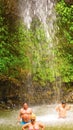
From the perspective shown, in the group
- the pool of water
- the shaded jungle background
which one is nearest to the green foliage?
the shaded jungle background

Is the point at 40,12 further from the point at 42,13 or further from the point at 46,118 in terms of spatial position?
the point at 46,118

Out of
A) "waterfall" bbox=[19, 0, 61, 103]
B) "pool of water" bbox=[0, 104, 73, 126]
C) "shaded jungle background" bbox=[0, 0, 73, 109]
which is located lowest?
"pool of water" bbox=[0, 104, 73, 126]

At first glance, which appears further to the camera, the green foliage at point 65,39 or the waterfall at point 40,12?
the waterfall at point 40,12

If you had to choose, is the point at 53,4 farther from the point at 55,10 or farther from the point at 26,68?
the point at 26,68

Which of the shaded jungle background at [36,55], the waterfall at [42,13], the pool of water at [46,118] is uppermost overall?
the waterfall at [42,13]

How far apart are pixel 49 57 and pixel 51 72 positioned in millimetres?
1064

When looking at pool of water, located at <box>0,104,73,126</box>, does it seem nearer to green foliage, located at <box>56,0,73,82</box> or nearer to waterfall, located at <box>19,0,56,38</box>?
green foliage, located at <box>56,0,73,82</box>

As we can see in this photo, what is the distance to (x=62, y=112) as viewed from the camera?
1825 cm

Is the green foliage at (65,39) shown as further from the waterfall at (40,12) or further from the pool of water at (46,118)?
the pool of water at (46,118)

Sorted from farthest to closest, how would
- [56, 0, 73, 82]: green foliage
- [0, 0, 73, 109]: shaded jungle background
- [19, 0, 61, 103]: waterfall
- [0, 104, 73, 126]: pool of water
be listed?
[19, 0, 61, 103]: waterfall, [56, 0, 73, 82]: green foliage, [0, 0, 73, 109]: shaded jungle background, [0, 104, 73, 126]: pool of water

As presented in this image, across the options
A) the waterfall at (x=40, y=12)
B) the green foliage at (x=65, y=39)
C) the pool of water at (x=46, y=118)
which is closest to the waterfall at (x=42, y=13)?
the waterfall at (x=40, y=12)

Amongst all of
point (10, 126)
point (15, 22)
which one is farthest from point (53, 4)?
point (10, 126)

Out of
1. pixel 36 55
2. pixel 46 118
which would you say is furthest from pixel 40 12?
pixel 46 118

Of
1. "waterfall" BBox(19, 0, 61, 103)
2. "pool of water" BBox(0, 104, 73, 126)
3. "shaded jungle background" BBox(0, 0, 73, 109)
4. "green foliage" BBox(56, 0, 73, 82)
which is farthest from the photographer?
"waterfall" BBox(19, 0, 61, 103)
